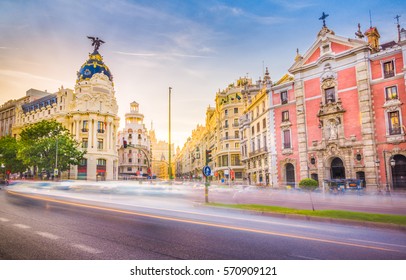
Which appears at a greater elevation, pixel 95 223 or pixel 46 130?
pixel 46 130

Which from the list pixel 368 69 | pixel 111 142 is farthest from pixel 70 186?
pixel 111 142

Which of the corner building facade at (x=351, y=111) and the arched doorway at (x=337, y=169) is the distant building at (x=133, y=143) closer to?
the corner building facade at (x=351, y=111)

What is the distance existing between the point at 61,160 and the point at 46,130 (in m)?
5.82

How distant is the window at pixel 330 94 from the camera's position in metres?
34.0

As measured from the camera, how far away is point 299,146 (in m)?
36.3

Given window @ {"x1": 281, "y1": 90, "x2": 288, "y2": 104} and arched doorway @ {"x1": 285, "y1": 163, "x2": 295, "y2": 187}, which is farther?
window @ {"x1": 281, "y1": 90, "x2": 288, "y2": 104}

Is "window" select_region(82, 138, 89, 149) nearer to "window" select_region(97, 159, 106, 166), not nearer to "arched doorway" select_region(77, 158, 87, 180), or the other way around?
"arched doorway" select_region(77, 158, 87, 180)

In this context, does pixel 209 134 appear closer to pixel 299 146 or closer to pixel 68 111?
pixel 68 111

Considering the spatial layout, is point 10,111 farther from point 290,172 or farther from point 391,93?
point 391,93

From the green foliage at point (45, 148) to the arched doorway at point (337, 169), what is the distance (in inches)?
1492

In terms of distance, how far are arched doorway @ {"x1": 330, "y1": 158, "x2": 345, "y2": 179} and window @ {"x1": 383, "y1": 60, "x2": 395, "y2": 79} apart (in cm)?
1015

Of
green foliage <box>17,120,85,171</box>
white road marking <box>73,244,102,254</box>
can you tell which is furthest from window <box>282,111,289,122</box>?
white road marking <box>73,244,102,254</box>

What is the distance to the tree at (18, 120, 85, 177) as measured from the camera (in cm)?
4388

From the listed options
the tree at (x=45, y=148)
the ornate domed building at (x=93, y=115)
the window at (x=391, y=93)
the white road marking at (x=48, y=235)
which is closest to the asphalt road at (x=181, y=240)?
the white road marking at (x=48, y=235)
